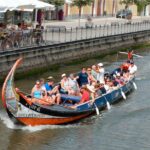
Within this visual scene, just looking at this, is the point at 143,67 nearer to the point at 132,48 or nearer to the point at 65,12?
the point at 132,48

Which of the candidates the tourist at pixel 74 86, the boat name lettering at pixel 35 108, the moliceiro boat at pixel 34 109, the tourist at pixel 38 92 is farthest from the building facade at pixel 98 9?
the boat name lettering at pixel 35 108

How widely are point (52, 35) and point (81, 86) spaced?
375 inches

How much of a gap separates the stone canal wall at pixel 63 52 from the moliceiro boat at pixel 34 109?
24.1ft

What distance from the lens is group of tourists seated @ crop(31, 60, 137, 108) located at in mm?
23750

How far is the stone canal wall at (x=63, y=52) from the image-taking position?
31.0 metres

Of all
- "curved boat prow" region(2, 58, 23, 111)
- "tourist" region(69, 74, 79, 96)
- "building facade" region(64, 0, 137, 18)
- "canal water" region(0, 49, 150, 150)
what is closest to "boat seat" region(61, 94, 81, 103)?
"tourist" region(69, 74, 79, 96)

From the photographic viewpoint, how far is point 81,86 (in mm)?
27344

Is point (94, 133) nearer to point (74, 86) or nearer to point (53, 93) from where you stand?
point (53, 93)

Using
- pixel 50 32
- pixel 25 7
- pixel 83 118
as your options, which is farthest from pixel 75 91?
pixel 50 32

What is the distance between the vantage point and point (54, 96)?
23984 millimetres

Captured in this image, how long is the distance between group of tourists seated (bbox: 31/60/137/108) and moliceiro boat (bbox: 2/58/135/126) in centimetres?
30

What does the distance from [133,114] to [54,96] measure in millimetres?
3861

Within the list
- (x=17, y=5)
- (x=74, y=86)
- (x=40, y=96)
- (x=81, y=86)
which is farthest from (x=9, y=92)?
(x=17, y=5)

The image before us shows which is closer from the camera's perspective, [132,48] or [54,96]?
[54,96]
